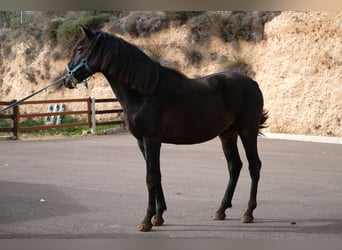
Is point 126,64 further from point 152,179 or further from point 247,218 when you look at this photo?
point 247,218

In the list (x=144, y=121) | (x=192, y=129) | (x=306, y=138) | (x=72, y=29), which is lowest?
(x=306, y=138)

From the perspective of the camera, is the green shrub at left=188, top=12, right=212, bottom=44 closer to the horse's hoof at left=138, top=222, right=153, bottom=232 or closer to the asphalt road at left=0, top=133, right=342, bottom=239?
the asphalt road at left=0, top=133, right=342, bottom=239

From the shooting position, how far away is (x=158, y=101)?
5.49m

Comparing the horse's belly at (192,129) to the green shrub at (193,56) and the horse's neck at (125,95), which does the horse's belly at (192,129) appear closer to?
the horse's neck at (125,95)

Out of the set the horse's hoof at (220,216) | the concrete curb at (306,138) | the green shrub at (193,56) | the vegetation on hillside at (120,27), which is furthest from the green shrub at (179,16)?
the horse's hoof at (220,216)

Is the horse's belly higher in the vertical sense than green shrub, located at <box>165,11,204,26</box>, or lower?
lower

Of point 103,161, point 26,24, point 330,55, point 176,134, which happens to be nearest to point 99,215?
point 176,134

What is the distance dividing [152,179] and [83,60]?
1.38 metres

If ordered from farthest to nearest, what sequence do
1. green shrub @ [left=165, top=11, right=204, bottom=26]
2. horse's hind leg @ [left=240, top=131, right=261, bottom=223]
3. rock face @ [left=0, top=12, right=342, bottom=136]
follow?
green shrub @ [left=165, top=11, right=204, bottom=26], rock face @ [left=0, top=12, right=342, bottom=136], horse's hind leg @ [left=240, top=131, right=261, bottom=223]

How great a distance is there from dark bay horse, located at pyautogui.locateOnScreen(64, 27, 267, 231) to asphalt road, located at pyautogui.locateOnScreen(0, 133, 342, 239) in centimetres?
39

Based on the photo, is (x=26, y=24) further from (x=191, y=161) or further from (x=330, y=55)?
(x=191, y=161)

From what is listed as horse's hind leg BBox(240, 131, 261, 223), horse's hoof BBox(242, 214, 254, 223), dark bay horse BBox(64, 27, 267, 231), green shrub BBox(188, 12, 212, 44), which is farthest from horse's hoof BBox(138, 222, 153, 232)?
green shrub BBox(188, 12, 212, 44)

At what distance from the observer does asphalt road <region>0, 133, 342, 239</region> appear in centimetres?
554

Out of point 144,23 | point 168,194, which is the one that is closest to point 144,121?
point 168,194
